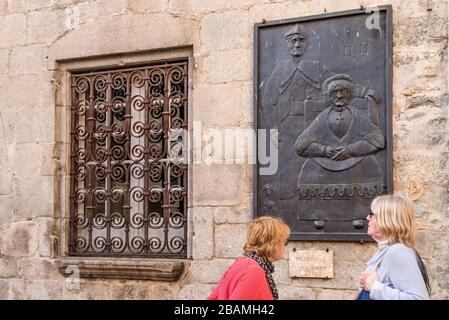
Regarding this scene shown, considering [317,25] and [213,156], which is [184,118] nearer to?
[213,156]

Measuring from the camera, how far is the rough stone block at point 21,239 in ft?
22.5

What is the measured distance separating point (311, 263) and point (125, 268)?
5.13 ft

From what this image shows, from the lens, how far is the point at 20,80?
704 centimetres

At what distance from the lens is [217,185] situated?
20.0 feet

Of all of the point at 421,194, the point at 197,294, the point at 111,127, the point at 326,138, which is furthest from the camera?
the point at 111,127

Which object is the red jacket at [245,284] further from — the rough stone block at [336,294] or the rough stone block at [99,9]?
the rough stone block at [99,9]

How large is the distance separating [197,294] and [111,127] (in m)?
1.59

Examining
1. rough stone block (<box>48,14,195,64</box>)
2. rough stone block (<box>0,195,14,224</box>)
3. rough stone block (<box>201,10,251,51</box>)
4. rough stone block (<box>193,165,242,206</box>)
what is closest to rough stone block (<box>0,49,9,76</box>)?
rough stone block (<box>48,14,195,64</box>)

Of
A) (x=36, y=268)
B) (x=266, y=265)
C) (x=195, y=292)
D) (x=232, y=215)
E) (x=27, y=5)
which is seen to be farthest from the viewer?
(x=27, y=5)

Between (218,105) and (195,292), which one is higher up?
(218,105)

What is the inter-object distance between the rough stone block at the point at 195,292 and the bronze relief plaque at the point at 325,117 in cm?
73

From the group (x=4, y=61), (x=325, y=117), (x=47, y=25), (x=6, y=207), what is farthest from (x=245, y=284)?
(x=4, y=61)

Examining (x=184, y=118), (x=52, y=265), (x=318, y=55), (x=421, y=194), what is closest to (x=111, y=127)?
(x=184, y=118)

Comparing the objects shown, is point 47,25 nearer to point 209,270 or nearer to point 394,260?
point 209,270
